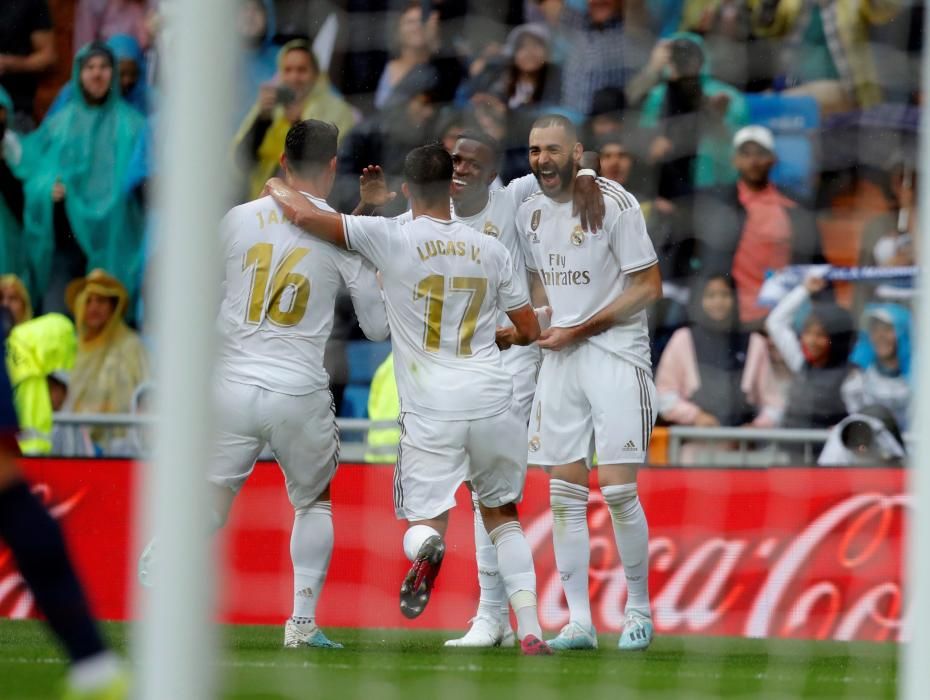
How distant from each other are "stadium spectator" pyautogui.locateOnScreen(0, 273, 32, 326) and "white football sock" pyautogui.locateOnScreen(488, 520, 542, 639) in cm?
343

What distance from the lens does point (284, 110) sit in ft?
22.9

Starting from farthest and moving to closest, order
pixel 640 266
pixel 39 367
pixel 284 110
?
1. pixel 39 367
2. pixel 284 110
3. pixel 640 266

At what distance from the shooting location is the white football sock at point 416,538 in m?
5.20

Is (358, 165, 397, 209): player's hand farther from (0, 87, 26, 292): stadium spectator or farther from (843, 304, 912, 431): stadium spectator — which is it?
(0, 87, 26, 292): stadium spectator

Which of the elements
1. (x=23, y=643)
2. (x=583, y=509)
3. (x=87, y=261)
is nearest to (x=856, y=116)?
(x=583, y=509)

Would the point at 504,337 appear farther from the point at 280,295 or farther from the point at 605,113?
the point at 605,113

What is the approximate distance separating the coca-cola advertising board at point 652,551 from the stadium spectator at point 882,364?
0.51 metres

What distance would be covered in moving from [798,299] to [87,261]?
343 centimetres

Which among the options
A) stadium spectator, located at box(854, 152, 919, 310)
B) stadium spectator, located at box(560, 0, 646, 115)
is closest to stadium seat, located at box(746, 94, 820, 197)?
stadium spectator, located at box(854, 152, 919, 310)

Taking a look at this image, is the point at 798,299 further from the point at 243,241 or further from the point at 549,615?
the point at 243,241

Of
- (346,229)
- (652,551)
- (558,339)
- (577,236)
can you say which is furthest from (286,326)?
(652,551)

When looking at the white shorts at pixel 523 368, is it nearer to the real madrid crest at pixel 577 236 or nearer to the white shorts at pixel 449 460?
the real madrid crest at pixel 577 236

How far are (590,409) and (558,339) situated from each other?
11.9 inches

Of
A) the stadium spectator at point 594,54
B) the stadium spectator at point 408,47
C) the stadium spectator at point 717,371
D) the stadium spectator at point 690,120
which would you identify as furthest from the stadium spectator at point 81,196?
the stadium spectator at point 717,371
